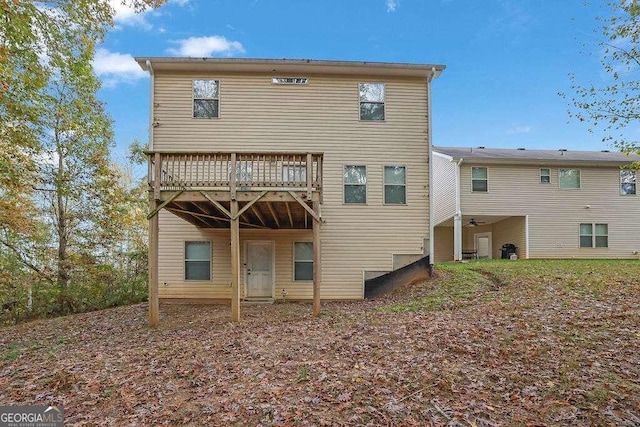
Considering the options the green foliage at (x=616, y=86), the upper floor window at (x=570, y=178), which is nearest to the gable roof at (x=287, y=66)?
the green foliage at (x=616, y=86)

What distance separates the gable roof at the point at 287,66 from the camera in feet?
34.8

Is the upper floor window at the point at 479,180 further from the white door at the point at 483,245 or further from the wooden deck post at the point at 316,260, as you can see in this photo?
the wooden deck post at the point at 316,260

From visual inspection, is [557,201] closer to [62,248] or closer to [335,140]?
[335,140]

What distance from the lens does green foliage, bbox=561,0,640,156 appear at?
8992 millimetres

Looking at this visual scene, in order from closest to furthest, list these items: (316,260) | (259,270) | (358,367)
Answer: (358,367), (316,260), (259,270)

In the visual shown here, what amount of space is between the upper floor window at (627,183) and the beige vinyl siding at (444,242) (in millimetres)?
8200

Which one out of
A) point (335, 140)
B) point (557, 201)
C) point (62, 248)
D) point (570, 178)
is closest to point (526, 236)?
point (557, 201)

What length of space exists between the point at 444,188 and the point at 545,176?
461 centimetres

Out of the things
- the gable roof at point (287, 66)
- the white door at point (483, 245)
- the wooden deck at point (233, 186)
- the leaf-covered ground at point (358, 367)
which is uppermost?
the gable roof at point (287, 66)

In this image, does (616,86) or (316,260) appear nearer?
(316,260)

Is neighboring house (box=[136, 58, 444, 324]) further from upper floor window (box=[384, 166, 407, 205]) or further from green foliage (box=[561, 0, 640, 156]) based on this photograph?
green foliage (box=[561, 0, 640, 156])

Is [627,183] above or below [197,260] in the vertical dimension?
above

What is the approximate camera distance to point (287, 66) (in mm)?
10953

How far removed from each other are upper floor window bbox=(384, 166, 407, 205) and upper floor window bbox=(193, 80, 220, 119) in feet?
18.8
